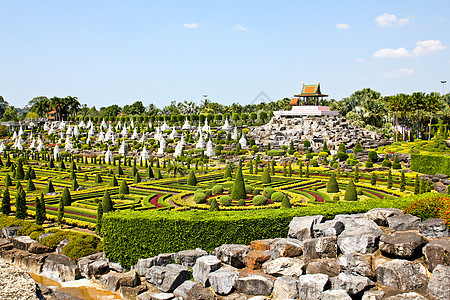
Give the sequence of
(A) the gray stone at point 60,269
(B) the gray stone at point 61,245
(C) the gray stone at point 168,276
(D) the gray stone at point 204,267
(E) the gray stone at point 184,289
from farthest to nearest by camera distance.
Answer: (B) the gray stone at point 61,245 < (A) the gray stone at point 60,269 < (C) the gray stone at point 168,276 < (D) the gray stone at point 204,267 < (E) the gray stone at point 184,289

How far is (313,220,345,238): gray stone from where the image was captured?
800 inches

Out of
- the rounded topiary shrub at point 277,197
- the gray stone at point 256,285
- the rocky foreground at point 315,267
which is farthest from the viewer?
the rounded topiary shrub at point 277,197

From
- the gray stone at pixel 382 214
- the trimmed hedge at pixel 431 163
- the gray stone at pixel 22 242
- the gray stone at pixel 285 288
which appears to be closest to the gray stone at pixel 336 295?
the gray stone at pixel 285 288

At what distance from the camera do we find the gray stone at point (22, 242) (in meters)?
27.8

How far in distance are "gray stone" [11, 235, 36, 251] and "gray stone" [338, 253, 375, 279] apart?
65.4ft

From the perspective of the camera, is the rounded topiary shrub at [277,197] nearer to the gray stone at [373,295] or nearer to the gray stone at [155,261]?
the gray stone at [155,261]

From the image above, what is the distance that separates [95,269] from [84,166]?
48.3 m

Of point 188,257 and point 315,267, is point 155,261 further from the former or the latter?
point 315,267

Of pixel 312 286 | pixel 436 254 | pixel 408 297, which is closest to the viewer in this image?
pixel 408 297

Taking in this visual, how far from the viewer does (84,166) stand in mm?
69438

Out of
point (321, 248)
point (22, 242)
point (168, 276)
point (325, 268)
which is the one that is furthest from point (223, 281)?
point (22, 242)

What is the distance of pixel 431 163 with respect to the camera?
5069 centimetres

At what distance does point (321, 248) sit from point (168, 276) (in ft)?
24.5

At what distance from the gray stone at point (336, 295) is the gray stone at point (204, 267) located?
18.2 ft
